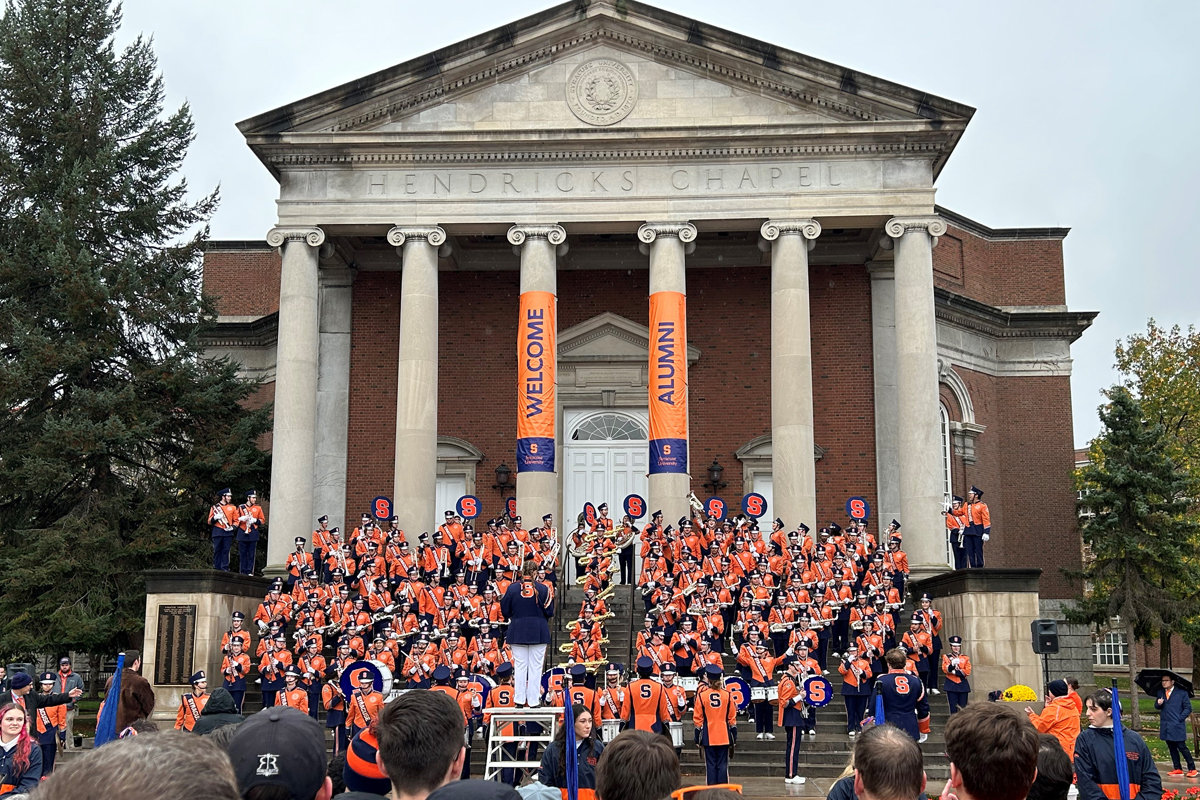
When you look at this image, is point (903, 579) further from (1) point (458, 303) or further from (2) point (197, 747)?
(2) point (197, 747)

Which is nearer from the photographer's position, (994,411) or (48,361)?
(48,361)

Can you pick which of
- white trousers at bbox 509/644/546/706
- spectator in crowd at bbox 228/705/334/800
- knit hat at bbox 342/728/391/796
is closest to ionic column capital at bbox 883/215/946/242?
white trousers at bbox 509/644/546/706

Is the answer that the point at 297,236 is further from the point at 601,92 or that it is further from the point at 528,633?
the point at 528,633

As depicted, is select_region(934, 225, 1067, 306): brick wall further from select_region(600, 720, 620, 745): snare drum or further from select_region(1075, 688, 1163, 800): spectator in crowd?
select_region(1075, 688, 1163, 800): spectator in crowd

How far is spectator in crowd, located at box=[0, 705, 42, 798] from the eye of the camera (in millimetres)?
10086

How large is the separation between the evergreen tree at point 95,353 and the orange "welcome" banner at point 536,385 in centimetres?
755

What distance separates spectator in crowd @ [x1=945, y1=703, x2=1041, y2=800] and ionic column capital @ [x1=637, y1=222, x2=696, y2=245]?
22.1m

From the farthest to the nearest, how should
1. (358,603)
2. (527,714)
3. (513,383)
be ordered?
(513,383) → (358,603) → (527,714)

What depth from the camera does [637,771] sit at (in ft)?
13.8

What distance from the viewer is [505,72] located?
26547 millimetres

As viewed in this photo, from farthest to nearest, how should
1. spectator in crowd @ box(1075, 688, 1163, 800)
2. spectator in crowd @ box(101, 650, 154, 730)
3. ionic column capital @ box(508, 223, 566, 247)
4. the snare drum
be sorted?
ionic column capital @ box(508, 223, 566, 247)
the snare drum
spectator in crowd @ box(1075, 688, 1163, 800)
spectator in crowd @ box(101, 650, 154, 730)

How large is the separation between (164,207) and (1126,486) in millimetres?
25275

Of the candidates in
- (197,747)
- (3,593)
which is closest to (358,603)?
(3,593)

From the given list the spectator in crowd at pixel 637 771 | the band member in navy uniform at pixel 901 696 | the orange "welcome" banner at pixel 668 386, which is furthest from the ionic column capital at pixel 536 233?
the spectator in crowd at pixel 637 771
